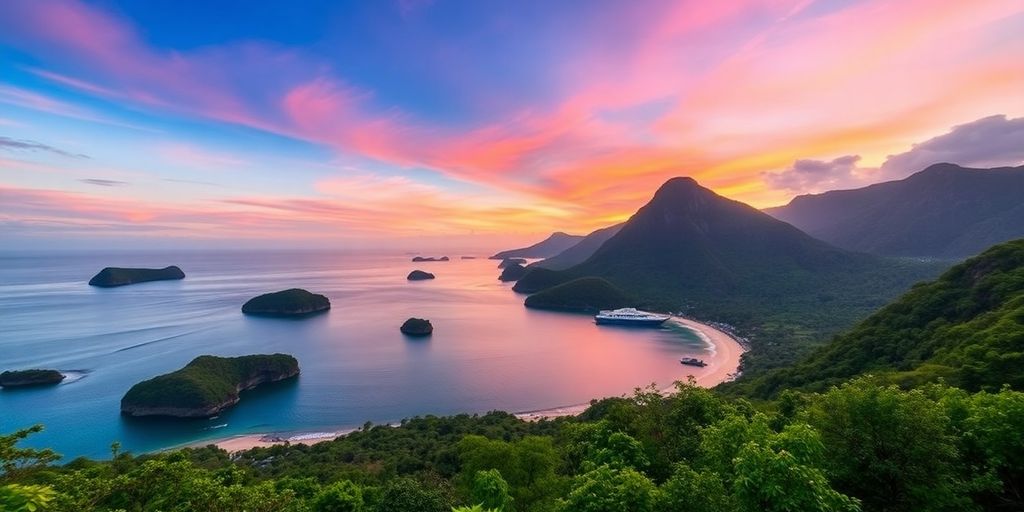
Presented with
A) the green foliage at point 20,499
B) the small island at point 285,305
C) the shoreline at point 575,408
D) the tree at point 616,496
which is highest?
the green foliage at point 20,499

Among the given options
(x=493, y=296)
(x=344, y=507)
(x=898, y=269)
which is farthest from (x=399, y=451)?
(x=898, y=269)

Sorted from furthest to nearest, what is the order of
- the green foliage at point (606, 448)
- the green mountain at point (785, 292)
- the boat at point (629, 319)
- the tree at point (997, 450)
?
the boat at point (629, 319) < the green mountain at point (785, 292) < the green foliage at point (606, 448) < the tree at point (997, 450)

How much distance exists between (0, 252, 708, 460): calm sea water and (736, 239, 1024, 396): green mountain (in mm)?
33899

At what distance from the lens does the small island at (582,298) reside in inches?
6501

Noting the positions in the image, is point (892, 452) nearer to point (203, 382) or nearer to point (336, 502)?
point (336, 502)

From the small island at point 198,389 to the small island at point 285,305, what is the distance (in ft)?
224

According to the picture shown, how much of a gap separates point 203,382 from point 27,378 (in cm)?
3405

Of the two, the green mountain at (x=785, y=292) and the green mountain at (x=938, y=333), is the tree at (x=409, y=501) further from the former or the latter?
the green mountain at (x=785, y=292)

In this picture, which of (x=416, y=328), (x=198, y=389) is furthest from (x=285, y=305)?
(x=198, y=389)

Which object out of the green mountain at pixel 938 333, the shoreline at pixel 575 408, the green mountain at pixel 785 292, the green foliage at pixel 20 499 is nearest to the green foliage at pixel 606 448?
the green foliage at pixel 20 499

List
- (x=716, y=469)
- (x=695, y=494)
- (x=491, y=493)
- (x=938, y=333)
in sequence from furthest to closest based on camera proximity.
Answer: (x=938, y=333) < (x=491, y=493) < (x=716, y=469) < (x=695, y=494)

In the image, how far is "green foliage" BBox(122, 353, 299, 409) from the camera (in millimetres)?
61562

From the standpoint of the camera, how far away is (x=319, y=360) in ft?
295

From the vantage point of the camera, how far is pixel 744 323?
12525cm
